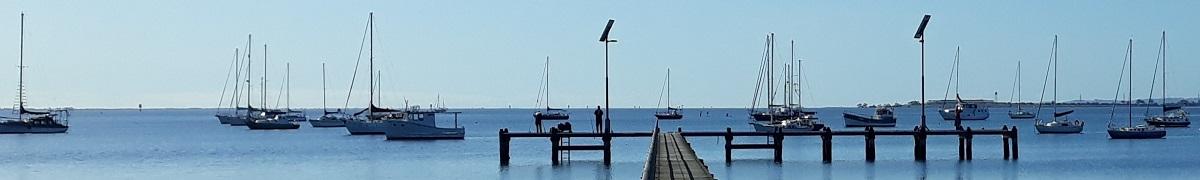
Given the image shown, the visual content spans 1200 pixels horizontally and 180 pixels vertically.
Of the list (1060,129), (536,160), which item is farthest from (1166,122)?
(536,160)

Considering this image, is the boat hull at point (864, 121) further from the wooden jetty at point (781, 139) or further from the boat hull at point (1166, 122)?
the wooden jetty at point (781, 139)

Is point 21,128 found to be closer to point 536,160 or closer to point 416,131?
point 416,131

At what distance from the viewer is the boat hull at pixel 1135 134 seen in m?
97.7

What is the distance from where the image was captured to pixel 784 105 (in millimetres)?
122688

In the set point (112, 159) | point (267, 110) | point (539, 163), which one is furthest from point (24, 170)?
point (267, 110)

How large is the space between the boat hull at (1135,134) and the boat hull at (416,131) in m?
34.0

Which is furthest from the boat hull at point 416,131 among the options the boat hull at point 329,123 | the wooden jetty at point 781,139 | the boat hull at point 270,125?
the boat hull at point 329,123

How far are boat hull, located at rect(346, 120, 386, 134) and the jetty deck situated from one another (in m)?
55.1

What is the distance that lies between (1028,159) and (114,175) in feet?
109

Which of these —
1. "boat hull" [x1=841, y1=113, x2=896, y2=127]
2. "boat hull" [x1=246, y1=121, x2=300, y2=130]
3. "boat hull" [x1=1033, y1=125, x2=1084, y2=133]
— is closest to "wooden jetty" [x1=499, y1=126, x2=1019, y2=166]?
"boat hull" [x1=1033, y1=125, x2=1084, y2=133]

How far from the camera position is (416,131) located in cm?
9788

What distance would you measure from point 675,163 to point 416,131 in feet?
181

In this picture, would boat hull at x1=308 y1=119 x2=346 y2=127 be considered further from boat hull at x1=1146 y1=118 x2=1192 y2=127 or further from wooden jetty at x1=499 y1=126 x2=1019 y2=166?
wooden jetty at x1=499 y1=126 x2=1019 y2=166

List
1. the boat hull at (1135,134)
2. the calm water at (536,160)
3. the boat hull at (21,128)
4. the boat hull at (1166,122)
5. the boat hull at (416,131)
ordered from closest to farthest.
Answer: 1. the calm water at (536,160)
2. the boat hull at (416,131)
3. the boat hull at (1135,134)
4. the boat hull at (21,128)
5. the boat hull at (1166,122)
